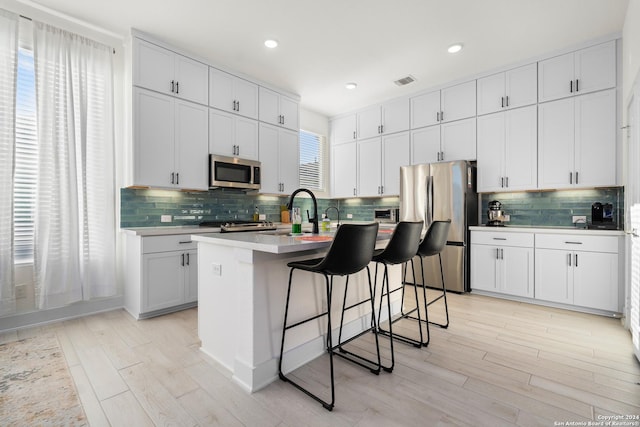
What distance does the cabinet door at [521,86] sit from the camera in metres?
3.80

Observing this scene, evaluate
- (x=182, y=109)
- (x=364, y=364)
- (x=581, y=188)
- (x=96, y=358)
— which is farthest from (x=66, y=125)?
(x=581, y=188)

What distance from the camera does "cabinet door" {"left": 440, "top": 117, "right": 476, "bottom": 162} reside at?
14.1 feet

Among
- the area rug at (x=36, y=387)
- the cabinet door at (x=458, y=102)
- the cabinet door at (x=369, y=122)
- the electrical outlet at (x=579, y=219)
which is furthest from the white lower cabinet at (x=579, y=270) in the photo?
the area rug at (x=36, y=387)

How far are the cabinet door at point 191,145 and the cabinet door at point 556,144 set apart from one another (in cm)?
411

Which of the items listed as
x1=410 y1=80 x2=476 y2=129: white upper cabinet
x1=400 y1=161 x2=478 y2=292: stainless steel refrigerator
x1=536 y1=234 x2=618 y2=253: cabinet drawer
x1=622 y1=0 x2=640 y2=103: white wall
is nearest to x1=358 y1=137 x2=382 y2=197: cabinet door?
x1=410 y1=80 x2=476 y2=129: white upper cabinet

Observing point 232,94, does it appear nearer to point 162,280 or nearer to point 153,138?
point 153,138

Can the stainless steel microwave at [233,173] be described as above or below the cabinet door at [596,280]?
above

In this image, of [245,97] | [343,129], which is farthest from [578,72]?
[245,97]

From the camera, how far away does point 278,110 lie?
4773 mm

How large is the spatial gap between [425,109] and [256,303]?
13.4ft

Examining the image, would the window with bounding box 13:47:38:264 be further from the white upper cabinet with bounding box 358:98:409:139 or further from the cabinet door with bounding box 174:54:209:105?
the white upper cabinet with bounding box 358:98:409:139

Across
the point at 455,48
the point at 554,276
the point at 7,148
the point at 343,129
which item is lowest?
the point at 554,276

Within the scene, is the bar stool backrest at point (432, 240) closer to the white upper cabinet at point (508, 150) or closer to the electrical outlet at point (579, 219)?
the white upper cabinet at point (508, 150)

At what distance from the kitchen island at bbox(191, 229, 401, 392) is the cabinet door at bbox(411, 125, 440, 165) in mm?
2684
